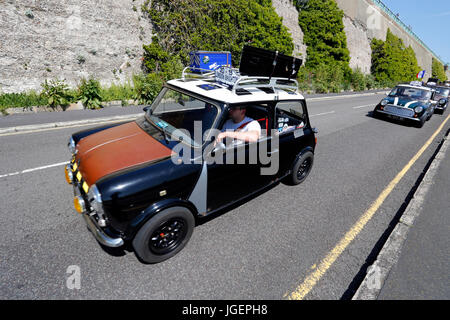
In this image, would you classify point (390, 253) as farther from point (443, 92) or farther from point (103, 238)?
point (443, 92)

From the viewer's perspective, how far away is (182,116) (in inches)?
134

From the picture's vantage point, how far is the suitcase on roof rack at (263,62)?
3.38m

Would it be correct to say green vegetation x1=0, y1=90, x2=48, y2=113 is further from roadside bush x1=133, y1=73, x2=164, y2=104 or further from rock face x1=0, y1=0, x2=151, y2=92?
roadside bush x1=133, y1=73, x2=164, y2=104

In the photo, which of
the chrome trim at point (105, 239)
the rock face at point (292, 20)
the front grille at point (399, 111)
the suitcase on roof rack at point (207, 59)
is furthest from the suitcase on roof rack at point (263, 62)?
the rock face at point (292, 20)

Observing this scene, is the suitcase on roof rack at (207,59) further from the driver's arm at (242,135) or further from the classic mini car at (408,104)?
the driver's arm at (242,135)

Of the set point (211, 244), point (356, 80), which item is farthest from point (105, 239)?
point (356, 80)

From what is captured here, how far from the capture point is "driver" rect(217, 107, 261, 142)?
10.0 ft

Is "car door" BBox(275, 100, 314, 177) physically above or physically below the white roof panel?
below

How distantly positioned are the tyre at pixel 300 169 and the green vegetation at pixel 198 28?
1021cm

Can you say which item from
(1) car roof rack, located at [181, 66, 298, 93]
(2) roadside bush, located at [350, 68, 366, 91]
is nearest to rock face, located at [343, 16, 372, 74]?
(2) roadside bush, located at [350, 68, 366, 91]

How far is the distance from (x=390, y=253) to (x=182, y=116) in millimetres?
3438

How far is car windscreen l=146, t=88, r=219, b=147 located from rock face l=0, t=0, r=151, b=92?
31.3ft
